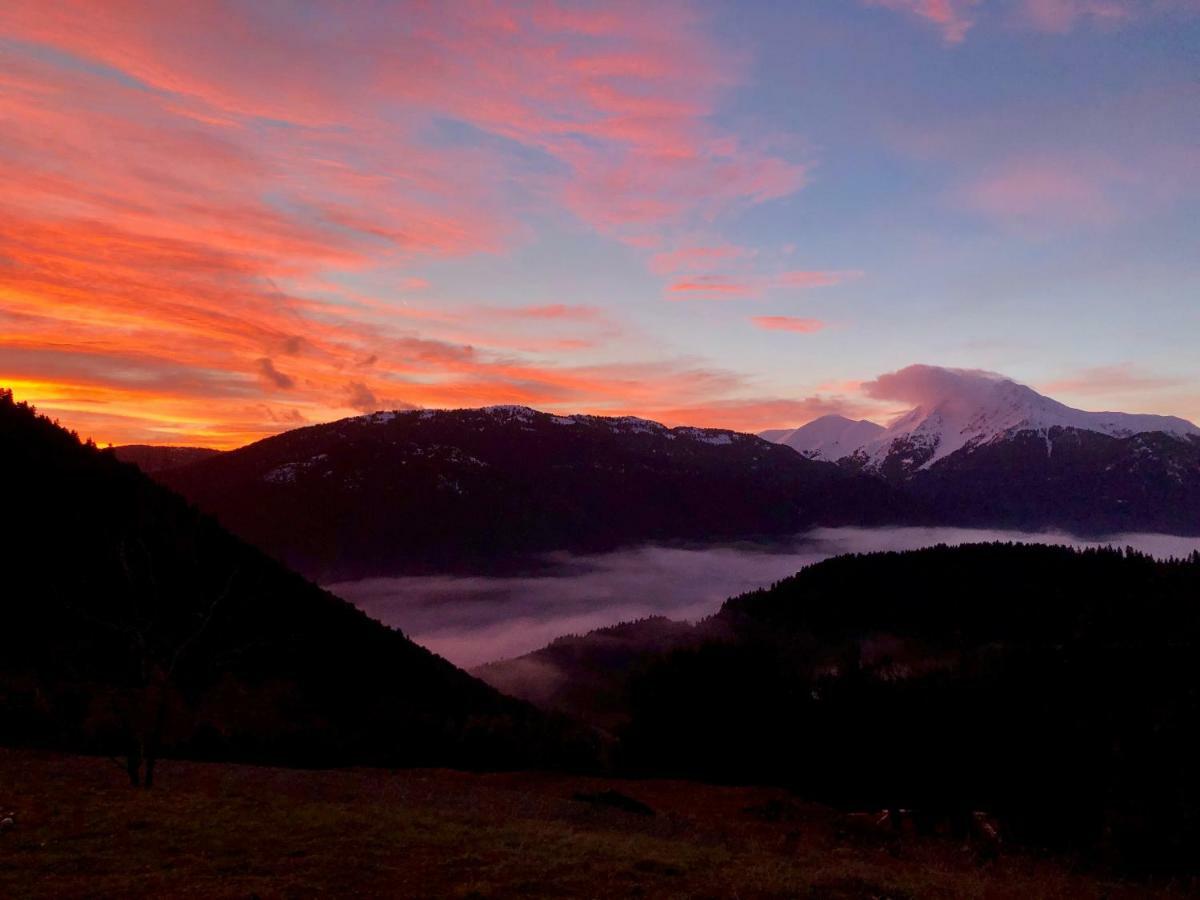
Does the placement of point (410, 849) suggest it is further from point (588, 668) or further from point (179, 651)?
point (588, 668)

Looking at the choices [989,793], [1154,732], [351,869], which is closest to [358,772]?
[351,869]

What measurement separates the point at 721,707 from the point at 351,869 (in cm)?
3167

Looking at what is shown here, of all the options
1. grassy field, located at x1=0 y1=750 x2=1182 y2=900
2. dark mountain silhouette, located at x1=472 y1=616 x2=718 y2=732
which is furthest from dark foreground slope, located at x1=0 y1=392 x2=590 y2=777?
dark mountain silhouette, located at x1=472 y1=616 x2=718 y2=732

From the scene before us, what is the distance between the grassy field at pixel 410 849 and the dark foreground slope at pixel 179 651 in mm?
2372

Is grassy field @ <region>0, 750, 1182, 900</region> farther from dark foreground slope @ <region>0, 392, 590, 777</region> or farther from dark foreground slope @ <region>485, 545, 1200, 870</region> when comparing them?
dark foreground slope @ <region>485, 545, 1200, 870</region>

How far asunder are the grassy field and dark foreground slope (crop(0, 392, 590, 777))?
2.37 metres

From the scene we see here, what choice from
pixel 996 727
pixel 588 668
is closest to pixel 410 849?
pixel 996 727

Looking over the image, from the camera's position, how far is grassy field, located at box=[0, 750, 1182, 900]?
1090 cm

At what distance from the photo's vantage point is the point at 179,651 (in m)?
16.1

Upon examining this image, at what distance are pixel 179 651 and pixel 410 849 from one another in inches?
261

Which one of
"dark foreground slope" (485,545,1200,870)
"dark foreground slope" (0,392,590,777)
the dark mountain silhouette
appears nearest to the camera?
"dark foreground slope" (485,545,1200,870)

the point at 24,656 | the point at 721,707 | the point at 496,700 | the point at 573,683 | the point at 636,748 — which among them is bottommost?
the point at 573,683

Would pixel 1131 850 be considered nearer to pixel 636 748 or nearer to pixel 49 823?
pixel 49 823

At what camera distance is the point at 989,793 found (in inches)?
1042
